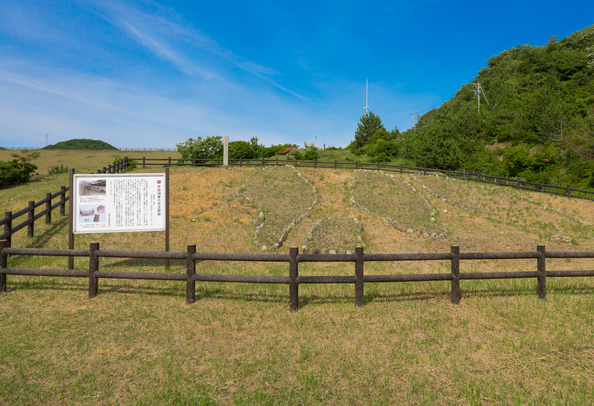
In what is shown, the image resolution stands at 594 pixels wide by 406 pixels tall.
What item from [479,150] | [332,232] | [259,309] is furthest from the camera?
[479,150]

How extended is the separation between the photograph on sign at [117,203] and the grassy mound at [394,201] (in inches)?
508

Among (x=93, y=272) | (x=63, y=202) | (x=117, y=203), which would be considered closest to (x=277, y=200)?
(x=63, y=202)

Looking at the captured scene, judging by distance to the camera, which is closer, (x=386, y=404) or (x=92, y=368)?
(x=386, y=404)

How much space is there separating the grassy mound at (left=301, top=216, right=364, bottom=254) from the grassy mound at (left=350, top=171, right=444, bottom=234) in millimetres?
3136

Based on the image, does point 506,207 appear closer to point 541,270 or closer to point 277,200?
point 277,200

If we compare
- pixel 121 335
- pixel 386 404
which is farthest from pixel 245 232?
pixel 386 404

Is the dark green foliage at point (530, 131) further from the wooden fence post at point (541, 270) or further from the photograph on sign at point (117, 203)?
the photograph on sign at point (117, 203)

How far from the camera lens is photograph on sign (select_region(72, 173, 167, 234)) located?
8.00 metres

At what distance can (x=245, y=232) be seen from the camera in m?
14.9

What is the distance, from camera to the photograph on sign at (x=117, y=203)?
800 cm

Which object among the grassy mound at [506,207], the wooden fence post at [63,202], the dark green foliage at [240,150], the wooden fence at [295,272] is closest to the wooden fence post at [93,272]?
the wooden fence at [295,272]

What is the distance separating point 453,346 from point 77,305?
766 centimetres

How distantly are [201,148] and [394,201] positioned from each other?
88.8 ft

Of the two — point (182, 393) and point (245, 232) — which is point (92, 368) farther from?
point (245, 232)
